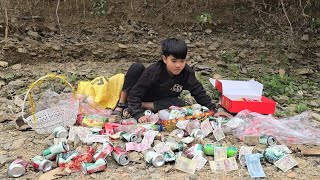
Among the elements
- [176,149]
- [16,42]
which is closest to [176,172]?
[176,149]

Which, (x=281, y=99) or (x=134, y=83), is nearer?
(x=134, y=83)

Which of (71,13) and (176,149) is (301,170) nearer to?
(176,149)

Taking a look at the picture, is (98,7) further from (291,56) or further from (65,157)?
(65,157)

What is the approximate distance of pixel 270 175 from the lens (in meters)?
1.99

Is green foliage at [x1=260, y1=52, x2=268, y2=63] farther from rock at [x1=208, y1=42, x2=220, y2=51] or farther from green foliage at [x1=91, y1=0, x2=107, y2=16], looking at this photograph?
green foliage at [x1=91, y1=0, x2=107, y2=16]

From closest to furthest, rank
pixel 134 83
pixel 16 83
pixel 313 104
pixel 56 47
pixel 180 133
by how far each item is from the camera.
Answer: pixel 180 133, pixel 134 83, pixel 313 104, pixel 16 83, pixel 56 47

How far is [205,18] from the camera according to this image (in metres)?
4.62

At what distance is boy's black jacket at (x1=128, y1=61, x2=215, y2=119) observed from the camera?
9.12ft

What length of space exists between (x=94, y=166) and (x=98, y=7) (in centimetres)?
329

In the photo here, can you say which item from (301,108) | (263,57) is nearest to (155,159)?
(301,108)

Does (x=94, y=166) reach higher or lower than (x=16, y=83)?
higher

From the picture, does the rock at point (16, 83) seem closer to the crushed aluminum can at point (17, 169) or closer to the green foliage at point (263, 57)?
the crushed aluminum can at point (17, 169)

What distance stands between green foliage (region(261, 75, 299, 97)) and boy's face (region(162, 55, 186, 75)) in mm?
1382

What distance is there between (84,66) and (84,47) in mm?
311
